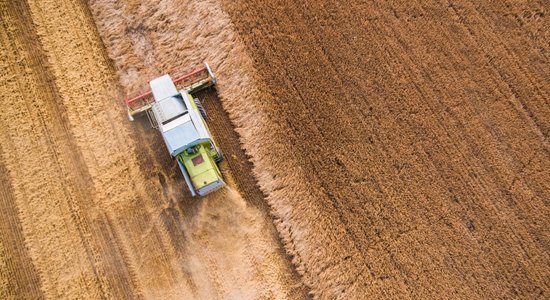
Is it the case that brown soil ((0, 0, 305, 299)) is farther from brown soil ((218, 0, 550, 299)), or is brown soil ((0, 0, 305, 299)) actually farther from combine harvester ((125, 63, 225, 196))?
brown soil ((218, 0, 550, 299))

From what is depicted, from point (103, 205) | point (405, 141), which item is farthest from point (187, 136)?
point (405, 141)

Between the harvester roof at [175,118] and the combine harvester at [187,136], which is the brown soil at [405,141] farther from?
the harvester roof at [175,118]

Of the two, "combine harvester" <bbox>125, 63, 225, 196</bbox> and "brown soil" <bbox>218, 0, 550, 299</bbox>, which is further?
"brown soil" <bbox>218, 0, 550, 299</bbox>

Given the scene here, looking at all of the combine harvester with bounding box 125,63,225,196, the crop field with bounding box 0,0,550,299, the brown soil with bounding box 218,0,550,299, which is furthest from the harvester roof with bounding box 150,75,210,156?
the brown soil with bounding box 218,0,550,299

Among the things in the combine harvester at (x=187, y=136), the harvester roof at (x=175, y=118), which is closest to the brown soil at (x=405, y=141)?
the combine harvester at (x=187, y=136)

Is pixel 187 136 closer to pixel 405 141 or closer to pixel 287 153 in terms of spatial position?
pixel 287 153

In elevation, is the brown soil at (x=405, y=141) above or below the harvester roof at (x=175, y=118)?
below
